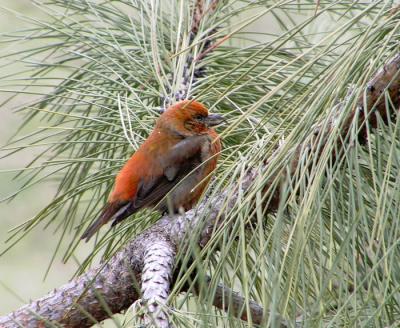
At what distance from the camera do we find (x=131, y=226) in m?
2.14

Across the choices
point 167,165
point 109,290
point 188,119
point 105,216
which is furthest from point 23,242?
point 109,290

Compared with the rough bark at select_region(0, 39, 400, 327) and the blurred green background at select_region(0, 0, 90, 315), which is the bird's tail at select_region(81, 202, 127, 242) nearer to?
the rough bark at select_region(0, 39, 400, 327)

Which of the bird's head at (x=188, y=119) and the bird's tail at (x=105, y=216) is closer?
the bird's head at (x=188, y=119)

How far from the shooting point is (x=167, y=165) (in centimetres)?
281

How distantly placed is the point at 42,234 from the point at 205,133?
4.36 m

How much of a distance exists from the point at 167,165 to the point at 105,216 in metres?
0.46

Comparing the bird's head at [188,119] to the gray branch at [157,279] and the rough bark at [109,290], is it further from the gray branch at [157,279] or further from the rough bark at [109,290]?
the gray branch at [157,279]

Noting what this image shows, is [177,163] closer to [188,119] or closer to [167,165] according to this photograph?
[167,165]

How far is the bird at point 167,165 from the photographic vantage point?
2334mm

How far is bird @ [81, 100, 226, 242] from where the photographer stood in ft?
7.66

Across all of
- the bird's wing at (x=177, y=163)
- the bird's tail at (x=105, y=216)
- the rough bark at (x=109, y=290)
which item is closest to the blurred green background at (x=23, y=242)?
the bird's wing at (x=177, y=163)

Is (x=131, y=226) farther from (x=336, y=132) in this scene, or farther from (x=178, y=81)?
(x=336, y=132)

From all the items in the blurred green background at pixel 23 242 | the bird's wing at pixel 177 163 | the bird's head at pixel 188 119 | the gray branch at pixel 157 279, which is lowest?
the blurred green background at pixel 23 242

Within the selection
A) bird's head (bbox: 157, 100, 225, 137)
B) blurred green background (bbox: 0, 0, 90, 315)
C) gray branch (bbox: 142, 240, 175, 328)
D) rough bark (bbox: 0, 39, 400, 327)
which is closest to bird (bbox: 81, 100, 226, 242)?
bird's head (bbox: 157, 100, 225, 137)
